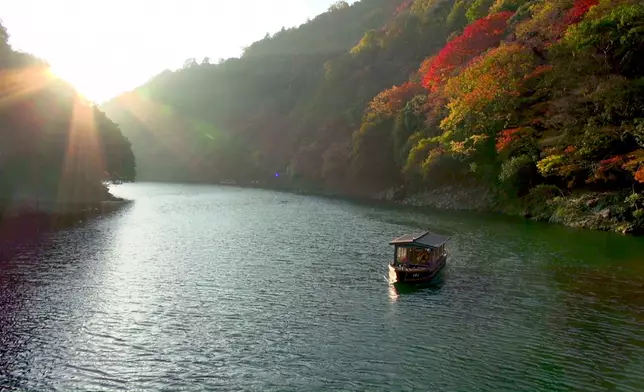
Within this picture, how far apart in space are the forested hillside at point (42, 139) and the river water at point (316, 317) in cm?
2647

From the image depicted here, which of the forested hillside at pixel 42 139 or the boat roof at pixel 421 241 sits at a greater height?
the forested hillside at pixel 42 139

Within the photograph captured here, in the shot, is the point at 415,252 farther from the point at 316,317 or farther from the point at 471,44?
the point at 471,44

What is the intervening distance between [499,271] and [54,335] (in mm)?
27019

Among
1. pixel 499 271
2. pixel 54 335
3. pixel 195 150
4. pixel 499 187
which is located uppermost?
pixel 195 150

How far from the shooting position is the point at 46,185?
70.4 metres

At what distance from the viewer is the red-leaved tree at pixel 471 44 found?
7688 centimetres

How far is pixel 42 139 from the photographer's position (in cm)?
6819

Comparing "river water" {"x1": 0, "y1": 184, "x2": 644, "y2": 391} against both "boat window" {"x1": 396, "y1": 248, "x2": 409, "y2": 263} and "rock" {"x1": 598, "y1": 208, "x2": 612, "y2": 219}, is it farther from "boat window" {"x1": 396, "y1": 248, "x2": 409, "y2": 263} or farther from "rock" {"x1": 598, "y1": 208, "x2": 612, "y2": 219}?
"rock" {"x1": 598, "y1": 208, "x2": 612, "y2": 219}

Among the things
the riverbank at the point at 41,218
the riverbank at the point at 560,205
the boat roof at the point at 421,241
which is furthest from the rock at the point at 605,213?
the riverbank at the point at 41,218

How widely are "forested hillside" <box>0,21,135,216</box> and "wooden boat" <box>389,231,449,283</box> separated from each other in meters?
52.0

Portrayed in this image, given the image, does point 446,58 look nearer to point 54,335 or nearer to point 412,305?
point 412,305

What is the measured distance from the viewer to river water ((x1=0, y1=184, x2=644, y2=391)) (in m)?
17.5

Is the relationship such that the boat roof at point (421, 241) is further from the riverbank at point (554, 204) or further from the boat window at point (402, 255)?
the riverbank at point (554, 204)

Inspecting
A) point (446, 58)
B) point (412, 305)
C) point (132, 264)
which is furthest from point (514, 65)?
point (132, 264)
